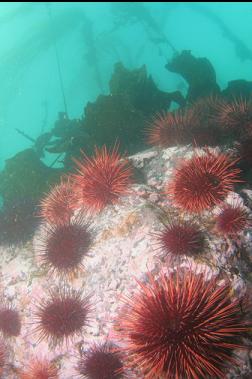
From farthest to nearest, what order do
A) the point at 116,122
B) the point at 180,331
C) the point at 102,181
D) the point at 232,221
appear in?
the point at 116,122
the point at 102,181
the point at 232,221
the point at 180,331

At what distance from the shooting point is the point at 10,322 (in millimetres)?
6777

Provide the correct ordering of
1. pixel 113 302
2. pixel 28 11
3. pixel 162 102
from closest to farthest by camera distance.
A: pixel 113 302 < pixel 162 102 < pixel 28 11

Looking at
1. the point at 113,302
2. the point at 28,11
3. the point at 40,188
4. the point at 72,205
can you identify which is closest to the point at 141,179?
the point at 72,205

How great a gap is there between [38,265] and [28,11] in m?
40.7

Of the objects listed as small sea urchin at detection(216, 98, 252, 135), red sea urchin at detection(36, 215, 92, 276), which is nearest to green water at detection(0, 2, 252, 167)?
small sea urchin at detection(216, 98, 252, 135)

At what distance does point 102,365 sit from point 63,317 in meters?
1.07

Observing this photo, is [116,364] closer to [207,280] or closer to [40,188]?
[207,280]

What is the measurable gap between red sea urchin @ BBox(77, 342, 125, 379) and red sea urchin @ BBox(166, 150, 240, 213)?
286 cm

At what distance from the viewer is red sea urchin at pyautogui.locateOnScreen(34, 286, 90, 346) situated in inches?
210

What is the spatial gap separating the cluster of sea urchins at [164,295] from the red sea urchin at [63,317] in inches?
0.7

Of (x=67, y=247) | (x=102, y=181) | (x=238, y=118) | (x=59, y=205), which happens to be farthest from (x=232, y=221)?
(x=59, y=205)

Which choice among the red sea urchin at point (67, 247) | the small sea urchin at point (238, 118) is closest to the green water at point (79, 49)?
the small sea urchin at point (238, 118)

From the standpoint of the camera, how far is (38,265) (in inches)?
289

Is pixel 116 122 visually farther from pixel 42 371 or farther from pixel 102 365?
pixel 102 365
